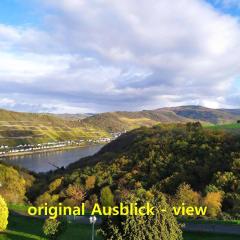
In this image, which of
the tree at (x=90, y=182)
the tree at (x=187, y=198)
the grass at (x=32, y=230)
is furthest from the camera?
the tree at (x=90, y=182)

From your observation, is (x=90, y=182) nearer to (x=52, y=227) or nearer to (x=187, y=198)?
(x=187, y=198)

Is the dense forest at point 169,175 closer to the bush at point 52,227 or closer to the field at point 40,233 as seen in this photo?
the field at point 40,233

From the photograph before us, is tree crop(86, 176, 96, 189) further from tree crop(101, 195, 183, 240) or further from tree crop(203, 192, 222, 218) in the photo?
tree crop(101, 195, 183, 240)

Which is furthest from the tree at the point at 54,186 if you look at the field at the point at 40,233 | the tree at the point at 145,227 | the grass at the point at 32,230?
the tree at the point at 145,227

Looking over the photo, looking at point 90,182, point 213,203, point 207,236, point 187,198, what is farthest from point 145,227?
point 90,182

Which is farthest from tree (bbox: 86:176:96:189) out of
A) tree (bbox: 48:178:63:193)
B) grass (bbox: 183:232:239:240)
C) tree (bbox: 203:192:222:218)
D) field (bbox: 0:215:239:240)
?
grass (bbox: 183:232:239:240)
